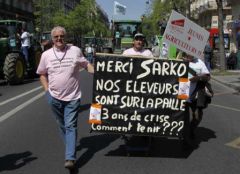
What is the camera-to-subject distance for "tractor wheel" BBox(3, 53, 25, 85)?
711 inches

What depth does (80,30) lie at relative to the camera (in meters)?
92.8

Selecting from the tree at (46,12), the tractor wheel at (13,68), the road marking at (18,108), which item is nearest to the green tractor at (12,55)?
the tractor wheel at (13,68)

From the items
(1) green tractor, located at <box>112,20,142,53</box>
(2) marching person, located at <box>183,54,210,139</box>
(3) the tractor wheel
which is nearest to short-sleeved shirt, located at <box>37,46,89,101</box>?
(2) marching person, located at <box>183,54,210,139</box>

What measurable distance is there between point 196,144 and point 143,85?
162cm

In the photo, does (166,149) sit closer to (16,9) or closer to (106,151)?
(106,151)

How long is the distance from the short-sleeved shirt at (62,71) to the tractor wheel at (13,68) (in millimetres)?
11818

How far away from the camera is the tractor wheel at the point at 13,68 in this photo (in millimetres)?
18047

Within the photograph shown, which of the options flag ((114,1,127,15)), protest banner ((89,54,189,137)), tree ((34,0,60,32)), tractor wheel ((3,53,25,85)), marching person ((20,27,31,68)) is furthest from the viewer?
tree ((34,0,60,32))

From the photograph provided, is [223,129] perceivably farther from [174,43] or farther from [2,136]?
[2,136]

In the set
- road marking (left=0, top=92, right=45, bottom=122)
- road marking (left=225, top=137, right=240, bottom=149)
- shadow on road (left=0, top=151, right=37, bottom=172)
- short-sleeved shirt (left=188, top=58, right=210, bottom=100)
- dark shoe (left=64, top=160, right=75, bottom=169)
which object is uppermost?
short-sleeved shirt (left=188, top=58, right=210, bottom=100)

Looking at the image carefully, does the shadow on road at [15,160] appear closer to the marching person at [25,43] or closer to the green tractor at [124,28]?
the marching person at [25,43]

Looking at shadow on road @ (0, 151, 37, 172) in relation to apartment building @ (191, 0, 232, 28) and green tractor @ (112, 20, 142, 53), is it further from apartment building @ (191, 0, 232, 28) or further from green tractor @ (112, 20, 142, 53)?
apartment building @ (191, 0, 232, 28)

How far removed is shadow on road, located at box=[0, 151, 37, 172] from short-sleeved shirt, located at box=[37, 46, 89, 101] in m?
1.02

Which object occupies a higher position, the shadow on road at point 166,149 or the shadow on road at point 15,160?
the shadow on road at point 15,160
